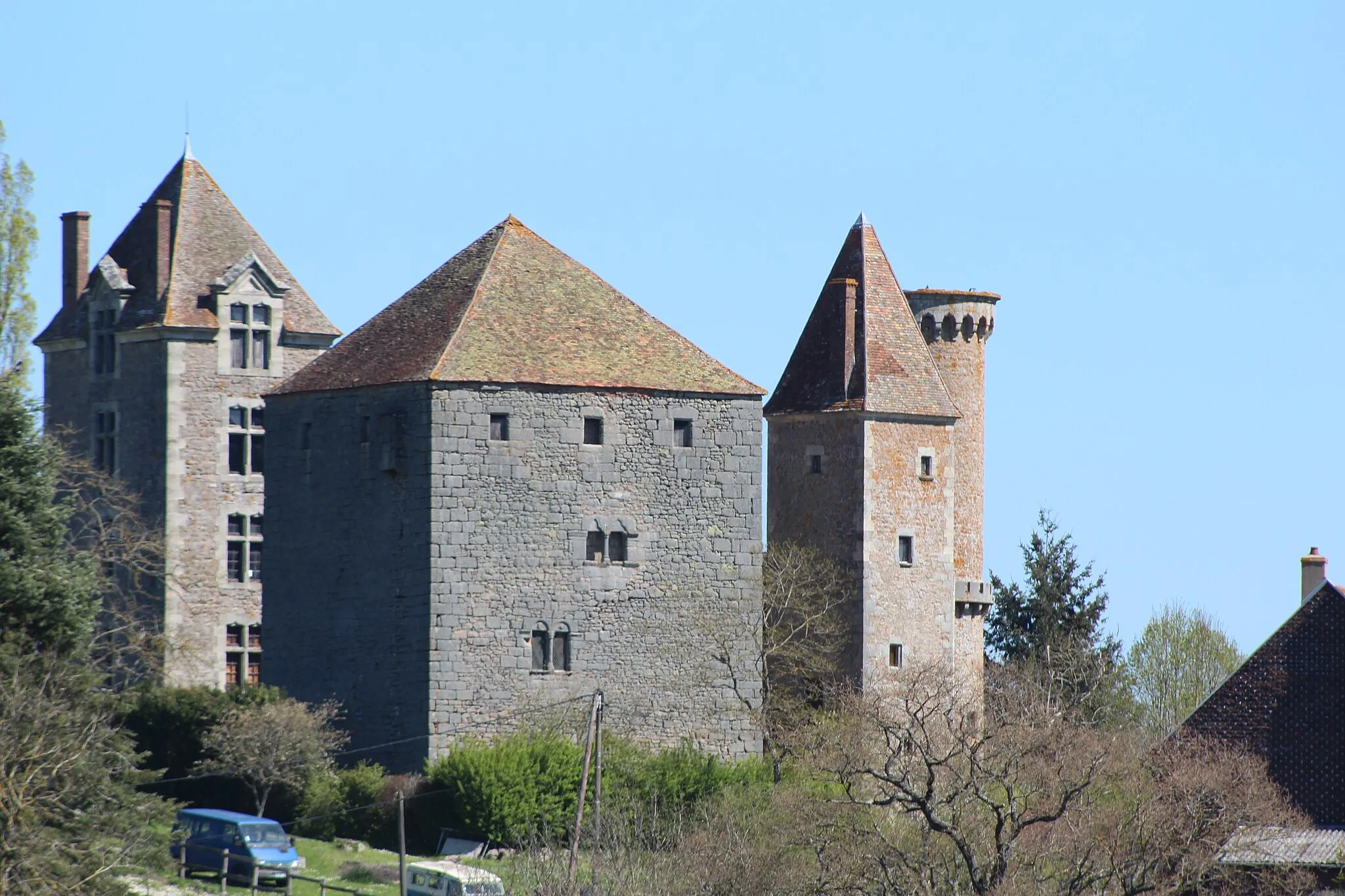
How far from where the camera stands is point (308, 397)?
5253cm

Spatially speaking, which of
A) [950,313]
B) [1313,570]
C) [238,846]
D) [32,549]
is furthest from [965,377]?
[32,549]

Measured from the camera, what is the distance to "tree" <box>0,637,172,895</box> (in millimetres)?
33438

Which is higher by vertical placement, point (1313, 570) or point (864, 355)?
point (864, 355)

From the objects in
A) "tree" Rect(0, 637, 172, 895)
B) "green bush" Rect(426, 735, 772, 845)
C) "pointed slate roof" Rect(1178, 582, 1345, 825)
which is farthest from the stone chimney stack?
"pointed slate roof" Rect(1178, 582, 1345, 825)

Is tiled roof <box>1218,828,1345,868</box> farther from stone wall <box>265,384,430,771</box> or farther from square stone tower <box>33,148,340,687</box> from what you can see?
square stone tower <box>33,148,340,687</box>

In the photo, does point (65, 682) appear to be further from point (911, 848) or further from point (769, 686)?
point (769, 686)

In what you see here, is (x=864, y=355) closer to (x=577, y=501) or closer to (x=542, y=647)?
(x=577, y=501)

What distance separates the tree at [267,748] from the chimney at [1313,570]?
63.6 ft

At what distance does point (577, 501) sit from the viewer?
50.1 m

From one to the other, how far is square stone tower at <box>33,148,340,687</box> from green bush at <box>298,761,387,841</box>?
35.5ft

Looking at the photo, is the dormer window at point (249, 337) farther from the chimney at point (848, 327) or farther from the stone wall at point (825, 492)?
the chimney at point (848, 327)

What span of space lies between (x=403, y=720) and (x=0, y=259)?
17530 mm

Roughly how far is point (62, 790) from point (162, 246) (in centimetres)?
2804

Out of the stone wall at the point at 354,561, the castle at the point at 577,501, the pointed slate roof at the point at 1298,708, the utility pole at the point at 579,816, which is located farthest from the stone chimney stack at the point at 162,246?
the pointed slate roof at the point at 1298,708
